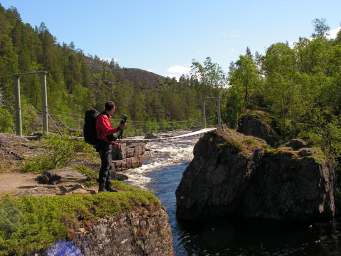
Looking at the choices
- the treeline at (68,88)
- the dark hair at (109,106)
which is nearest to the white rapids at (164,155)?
the treeline at (68,88)

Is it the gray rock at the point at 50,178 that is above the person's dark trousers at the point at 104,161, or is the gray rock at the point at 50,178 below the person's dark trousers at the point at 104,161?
below

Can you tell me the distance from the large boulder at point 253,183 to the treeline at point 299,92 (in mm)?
4585

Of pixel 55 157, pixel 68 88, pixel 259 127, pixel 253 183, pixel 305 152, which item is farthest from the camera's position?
pixel 68 88

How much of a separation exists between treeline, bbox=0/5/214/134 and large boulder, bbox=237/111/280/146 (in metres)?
40.8

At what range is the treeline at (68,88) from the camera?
97375 mm

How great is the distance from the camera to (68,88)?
14350 cm

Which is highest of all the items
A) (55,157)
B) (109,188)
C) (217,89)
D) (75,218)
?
(217,89)

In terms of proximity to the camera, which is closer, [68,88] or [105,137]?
[105,137]

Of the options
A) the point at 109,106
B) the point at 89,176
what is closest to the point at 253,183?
the point at 89,176

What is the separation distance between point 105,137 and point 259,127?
32.1 meters

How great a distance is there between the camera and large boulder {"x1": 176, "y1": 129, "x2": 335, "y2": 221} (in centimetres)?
2703

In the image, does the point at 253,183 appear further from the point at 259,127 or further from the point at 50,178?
the point at 50,178

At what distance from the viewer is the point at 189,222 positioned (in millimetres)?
27141

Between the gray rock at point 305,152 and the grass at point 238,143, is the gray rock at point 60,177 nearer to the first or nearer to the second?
the grass at point 238,143
